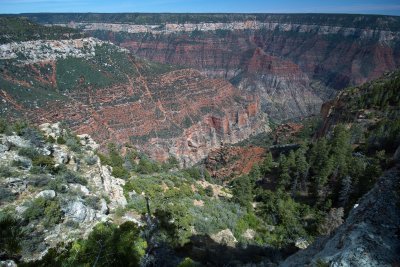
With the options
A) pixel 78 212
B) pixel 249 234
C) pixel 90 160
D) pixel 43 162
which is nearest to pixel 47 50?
pixel 90 160

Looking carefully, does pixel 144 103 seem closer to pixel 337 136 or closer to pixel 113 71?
pixel 113 71

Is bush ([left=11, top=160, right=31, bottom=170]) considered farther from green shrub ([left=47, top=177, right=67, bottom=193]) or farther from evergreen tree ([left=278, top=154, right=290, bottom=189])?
evergreen tree ([left=278, top=154, right=290, bottom=189])

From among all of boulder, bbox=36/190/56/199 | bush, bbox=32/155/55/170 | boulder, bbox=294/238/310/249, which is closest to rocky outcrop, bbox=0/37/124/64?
bush, bbox=32/155/55/170

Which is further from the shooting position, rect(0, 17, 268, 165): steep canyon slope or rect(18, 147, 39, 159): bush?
rect(0, 17, 268, 165): steep canyon slope

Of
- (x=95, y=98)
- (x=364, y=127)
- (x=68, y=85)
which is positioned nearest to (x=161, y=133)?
(x=95, y=98)

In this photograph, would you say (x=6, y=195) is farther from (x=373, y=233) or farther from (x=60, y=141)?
Answer: (x=373, y=233)
